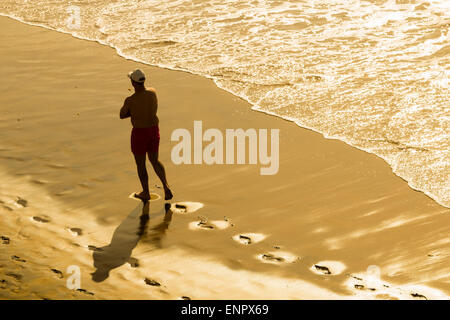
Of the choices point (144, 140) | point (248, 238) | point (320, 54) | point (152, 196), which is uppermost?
point (144, 140)

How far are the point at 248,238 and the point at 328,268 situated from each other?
88 cm

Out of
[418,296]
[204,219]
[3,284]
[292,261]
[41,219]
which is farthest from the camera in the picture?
[204,219]

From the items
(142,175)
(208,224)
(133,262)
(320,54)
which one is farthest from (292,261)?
(320,54)

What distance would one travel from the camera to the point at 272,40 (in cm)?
1352

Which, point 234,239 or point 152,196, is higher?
point 152,196

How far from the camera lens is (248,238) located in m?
6.68

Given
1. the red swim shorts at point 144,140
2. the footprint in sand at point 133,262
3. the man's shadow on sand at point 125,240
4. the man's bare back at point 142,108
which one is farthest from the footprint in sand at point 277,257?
the man's bare back at point 142,108

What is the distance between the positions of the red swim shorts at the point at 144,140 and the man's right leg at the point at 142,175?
0.22 feet

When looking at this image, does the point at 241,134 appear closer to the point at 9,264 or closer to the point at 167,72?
the point at 167,72

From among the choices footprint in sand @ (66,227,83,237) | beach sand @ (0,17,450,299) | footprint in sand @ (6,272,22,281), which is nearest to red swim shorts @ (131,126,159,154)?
beach sand @ (0,17,450,299)

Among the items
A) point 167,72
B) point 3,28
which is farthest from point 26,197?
point 3,28

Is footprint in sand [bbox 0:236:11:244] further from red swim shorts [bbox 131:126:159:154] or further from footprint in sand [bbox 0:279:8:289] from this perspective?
red swim shorts [bbox 131:126:159:154]

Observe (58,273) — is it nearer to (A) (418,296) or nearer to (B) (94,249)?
(B) (94,249)
